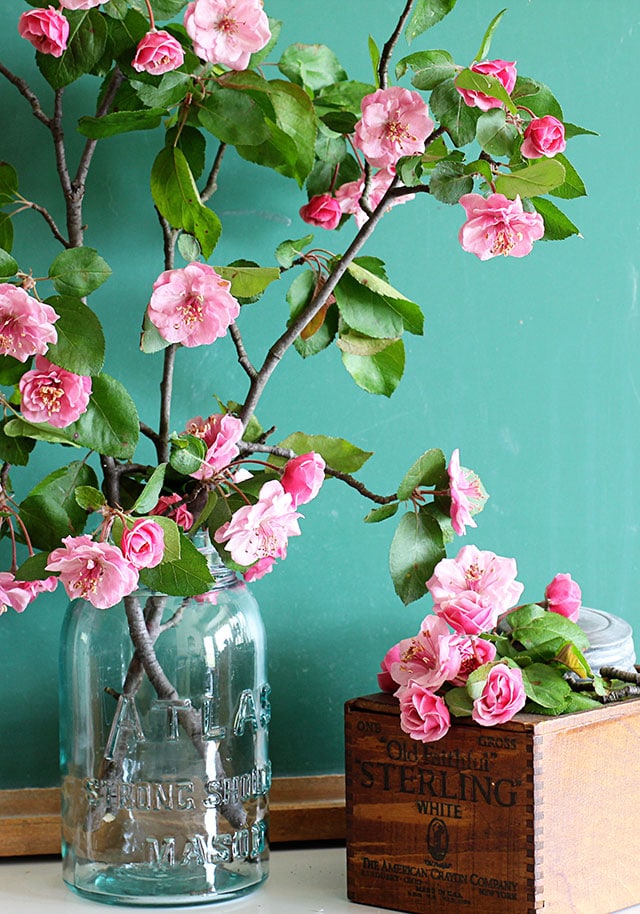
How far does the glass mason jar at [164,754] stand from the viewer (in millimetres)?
1043

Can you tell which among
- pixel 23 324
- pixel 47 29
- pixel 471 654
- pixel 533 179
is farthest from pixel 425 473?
pixel 47 29

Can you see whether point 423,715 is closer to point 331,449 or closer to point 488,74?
point 331,449

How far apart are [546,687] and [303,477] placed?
0.27m

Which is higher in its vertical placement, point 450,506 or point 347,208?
point 347,208

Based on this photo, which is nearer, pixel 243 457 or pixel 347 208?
pixel 243 457

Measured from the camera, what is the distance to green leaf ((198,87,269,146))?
950 mm

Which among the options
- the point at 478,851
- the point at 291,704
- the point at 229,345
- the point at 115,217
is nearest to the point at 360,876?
the point at 478,851

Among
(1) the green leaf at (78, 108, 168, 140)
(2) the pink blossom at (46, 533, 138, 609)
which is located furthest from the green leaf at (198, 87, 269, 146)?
(2) the pink blossom at (46, 533, 138, 609)

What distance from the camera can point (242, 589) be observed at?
1116mm

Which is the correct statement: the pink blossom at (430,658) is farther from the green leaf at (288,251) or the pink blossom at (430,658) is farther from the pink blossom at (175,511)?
the green leaf at (288,251)

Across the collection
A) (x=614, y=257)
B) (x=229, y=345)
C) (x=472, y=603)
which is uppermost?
(x=614, y=257)

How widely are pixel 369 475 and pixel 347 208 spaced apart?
285 millimetres

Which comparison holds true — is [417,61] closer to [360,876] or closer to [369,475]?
[369,475]

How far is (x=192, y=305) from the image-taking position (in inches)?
35.5
